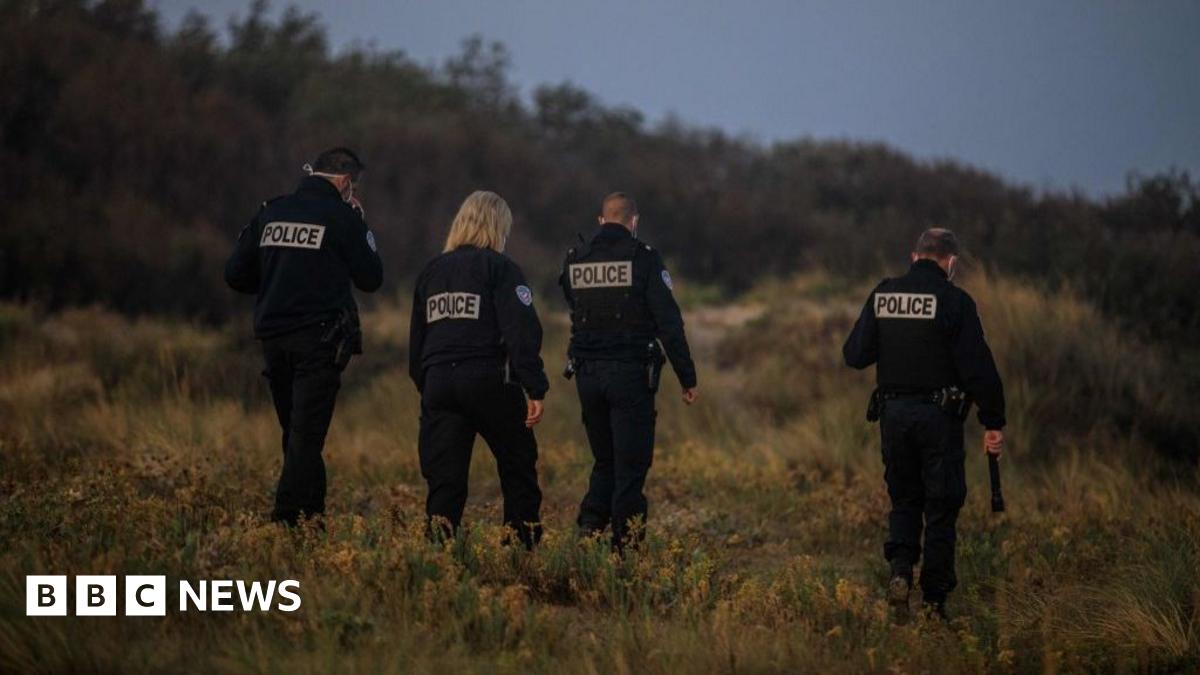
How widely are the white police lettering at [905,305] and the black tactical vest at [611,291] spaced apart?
1.35 meters

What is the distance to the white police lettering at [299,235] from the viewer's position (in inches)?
290

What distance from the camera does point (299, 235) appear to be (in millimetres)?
7379

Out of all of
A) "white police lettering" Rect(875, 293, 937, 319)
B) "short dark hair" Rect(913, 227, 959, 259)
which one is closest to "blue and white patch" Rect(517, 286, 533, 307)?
"white police lettering" Rect(875, 293, 937, 319)

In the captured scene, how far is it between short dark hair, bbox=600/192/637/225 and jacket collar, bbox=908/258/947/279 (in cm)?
171

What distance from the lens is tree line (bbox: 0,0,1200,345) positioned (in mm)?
16609

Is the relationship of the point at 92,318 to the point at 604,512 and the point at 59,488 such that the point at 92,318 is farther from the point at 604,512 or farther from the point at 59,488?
the point at 604,512

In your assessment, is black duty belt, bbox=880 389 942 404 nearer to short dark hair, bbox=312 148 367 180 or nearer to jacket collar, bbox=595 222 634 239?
jacket collar, bbox=595 222 634 239

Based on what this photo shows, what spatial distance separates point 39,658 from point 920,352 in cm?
450

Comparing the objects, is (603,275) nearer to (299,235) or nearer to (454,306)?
(454,306)

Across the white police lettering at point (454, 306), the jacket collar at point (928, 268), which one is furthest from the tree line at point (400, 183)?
the white police lettering at point (454, 306)

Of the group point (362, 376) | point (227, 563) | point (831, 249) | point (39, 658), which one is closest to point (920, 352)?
point (227, 563)

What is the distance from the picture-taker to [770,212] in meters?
26.6

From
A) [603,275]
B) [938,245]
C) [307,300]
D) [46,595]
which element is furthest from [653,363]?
[46,595]

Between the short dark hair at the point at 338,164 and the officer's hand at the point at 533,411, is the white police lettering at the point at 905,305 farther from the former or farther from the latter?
the short dark hair at the point at 338,164
